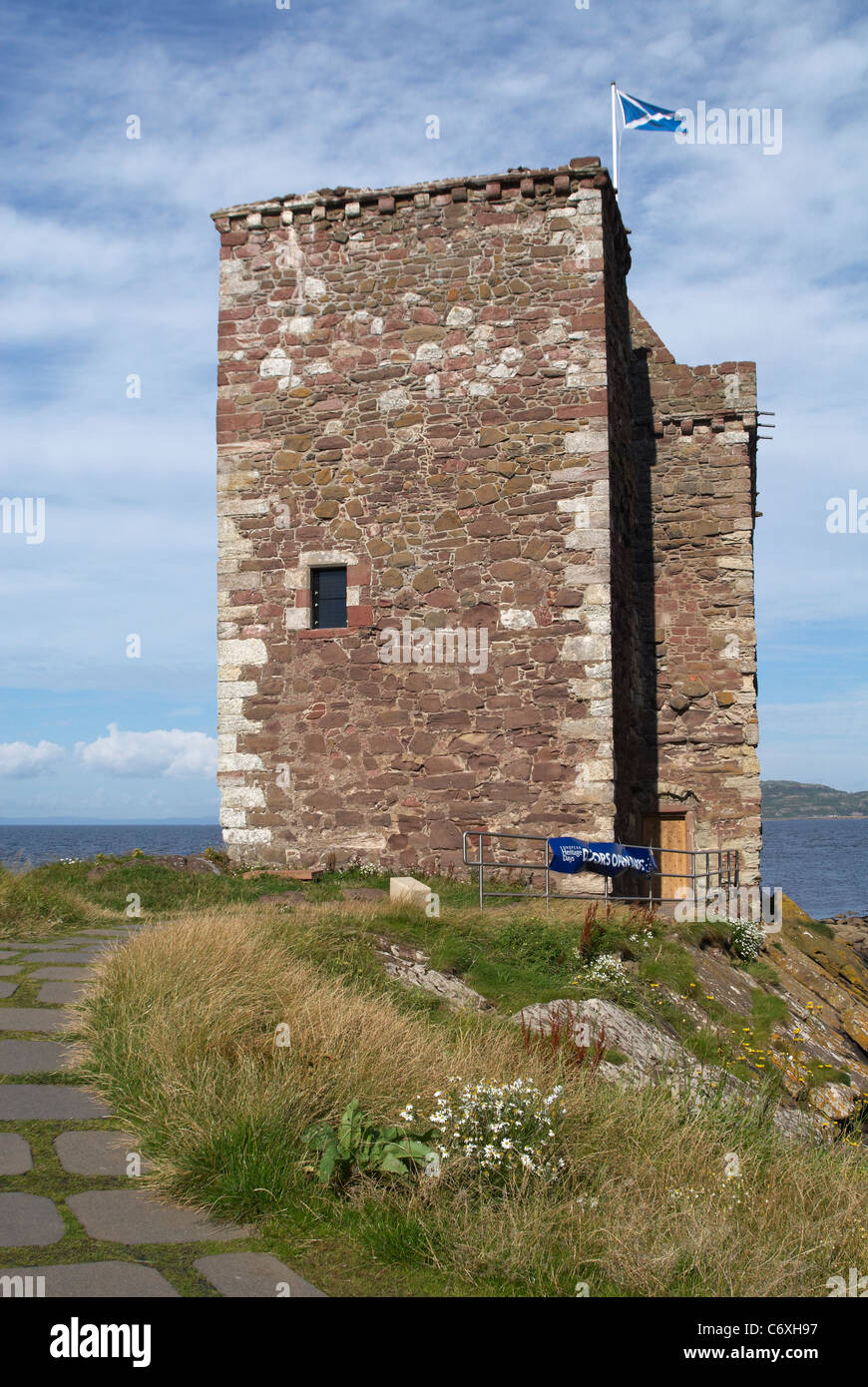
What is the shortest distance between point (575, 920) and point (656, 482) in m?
8.57

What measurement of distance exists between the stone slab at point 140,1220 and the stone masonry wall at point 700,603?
12.6 m

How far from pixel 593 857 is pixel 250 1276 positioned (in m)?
8.81

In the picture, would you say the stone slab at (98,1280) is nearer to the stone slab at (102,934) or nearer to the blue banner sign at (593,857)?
the stone slab at (102,934)

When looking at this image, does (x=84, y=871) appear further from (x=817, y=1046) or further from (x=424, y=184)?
(x=424, y=184)

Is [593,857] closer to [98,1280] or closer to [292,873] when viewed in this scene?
[292,873]

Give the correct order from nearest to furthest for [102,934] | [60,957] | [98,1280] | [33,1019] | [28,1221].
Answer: [98,1280] → [28,1221] → [33,1019] → [60,957] → [102,934]

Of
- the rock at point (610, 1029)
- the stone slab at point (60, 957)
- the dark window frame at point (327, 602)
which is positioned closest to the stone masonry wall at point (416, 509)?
the dark window frame at point (327, 602)

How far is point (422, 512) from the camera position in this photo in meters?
13.5

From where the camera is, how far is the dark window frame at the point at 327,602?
13.9m

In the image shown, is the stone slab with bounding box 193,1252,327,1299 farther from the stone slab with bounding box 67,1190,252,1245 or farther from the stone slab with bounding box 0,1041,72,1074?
the stone slab with bounding box 0,1041,72,1074

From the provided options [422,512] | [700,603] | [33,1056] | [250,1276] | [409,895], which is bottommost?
[250,1276]

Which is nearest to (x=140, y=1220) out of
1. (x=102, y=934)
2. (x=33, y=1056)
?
(x=33, y=1056)
